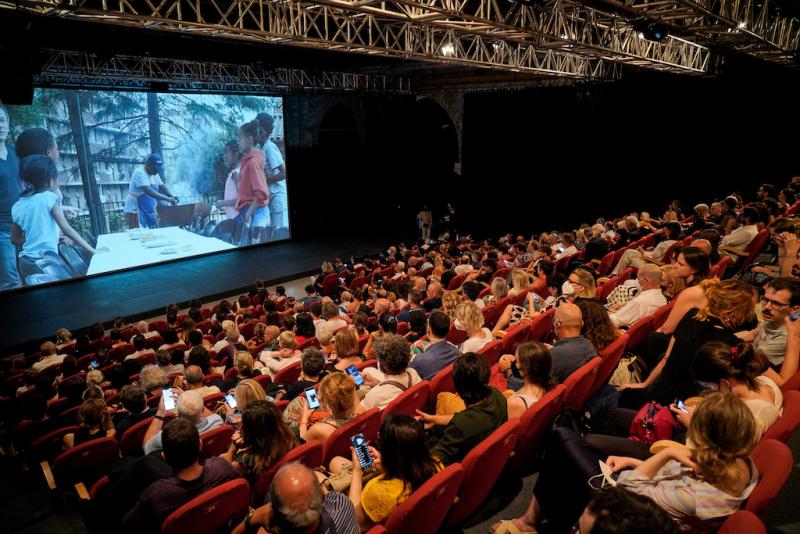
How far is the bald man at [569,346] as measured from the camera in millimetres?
3391

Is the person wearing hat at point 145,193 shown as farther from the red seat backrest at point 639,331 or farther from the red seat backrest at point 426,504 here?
the red seat backrest at point 426,504

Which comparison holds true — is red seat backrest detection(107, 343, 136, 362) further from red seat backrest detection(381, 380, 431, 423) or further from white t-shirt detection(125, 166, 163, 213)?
white t-shirt detection(125, 166, 163, 213)

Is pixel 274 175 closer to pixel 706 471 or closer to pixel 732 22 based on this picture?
pixel 732 22

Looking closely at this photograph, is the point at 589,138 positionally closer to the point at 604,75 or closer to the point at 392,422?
the point at 604,75

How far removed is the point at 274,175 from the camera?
15.8m

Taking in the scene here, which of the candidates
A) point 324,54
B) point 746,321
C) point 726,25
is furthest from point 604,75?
point 746,321

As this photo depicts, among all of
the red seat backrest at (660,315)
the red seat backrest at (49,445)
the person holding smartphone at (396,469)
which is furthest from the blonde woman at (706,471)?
the red seat backrest at (49,445)

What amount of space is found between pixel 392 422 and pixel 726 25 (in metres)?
7.44

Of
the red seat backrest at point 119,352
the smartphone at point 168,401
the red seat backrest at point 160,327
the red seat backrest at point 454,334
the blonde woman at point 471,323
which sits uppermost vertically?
the blonde woman at point 471,323

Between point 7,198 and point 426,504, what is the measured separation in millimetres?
12149

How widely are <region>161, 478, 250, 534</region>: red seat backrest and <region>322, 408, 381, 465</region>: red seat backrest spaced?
0.51 m

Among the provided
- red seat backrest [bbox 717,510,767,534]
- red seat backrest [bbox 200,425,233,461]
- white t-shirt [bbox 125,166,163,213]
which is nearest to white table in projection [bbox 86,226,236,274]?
white t-shirt [bbox 125,166,163,213]

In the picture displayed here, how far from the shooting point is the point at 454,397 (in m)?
3.29

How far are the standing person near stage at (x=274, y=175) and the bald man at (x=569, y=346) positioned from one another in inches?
532
